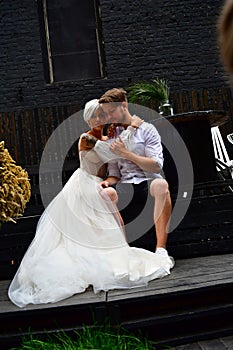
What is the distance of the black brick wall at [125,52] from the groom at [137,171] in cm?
436

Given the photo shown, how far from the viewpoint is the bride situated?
2.42 m

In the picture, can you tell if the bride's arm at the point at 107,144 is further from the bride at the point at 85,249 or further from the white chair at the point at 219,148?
the white chair at the point at 219,148

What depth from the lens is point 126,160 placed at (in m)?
3.17

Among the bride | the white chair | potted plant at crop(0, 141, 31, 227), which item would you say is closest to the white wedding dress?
the bride

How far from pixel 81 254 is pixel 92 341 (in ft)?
2.13

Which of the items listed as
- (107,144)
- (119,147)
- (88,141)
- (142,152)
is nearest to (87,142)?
(88,141)

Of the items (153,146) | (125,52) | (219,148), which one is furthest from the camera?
(125,52)

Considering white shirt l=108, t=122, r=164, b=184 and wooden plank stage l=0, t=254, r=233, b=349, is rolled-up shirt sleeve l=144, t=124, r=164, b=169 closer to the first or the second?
white shirt l=108, t=122, r=164, b=184

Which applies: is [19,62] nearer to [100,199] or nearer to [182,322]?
[100,199]

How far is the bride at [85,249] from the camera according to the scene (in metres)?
2.42

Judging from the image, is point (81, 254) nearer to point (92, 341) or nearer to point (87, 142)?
point (92, 341)

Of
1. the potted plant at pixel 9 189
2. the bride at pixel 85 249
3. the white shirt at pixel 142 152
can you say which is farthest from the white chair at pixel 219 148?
the potted plant at pixel 9 189

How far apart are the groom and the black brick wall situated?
436 centimetres

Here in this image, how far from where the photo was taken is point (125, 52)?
755 centimetres
